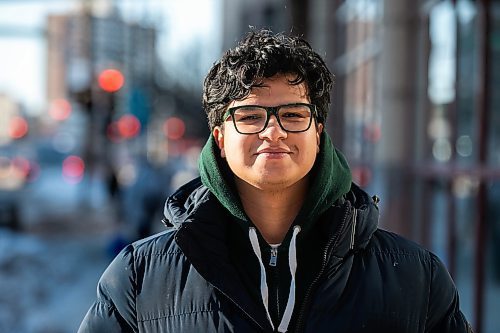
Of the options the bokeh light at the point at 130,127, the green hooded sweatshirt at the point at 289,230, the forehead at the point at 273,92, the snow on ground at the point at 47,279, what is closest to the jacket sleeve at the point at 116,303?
the green hooded sweatshirt at the point at 289,230

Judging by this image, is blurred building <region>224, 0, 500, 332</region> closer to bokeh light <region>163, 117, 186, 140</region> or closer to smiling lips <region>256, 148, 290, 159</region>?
smiling lips <region>256, 148, 290, 159</region>

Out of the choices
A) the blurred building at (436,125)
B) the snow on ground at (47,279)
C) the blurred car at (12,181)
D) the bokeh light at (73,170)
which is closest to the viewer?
the blurred building at (436,125)

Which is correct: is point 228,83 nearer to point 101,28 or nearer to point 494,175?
point 494,175

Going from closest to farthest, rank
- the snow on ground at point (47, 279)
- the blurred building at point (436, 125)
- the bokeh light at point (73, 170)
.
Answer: the blurred building at point (436, 125)
the snow on ground at point (47, 279)
the bokeh light at point (73, 170)

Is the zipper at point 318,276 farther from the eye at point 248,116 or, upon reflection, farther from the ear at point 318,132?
the eye at point 248,116

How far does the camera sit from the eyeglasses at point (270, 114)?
2127 millimetres

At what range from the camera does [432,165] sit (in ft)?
24.9

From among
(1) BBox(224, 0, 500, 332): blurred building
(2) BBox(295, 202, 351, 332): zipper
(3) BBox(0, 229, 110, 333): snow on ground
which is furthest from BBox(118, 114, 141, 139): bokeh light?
(2) BBox(295, 202, 351, 332): zipper

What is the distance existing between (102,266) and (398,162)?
5424 millimetres

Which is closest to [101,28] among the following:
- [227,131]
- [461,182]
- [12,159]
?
[12,159]

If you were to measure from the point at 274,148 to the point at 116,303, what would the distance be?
→ 617 mm

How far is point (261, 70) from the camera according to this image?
212 cm

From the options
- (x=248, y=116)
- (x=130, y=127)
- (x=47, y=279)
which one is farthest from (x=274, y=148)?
(x=130, y=127)

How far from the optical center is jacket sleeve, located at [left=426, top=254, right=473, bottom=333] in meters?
2.16
